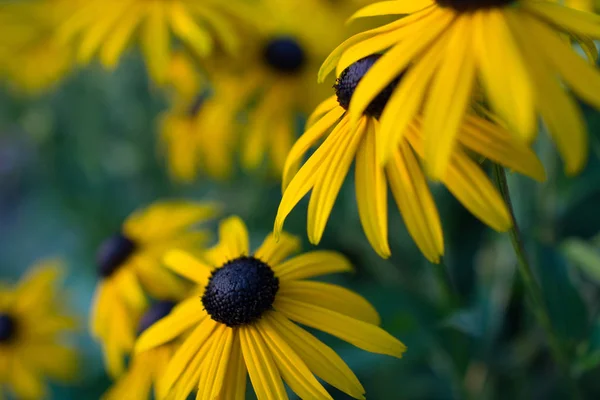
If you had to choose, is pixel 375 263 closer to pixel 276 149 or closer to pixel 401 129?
pixel 276 149

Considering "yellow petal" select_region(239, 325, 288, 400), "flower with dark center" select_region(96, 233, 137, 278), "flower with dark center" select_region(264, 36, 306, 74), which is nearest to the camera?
"yellow petal" select_region(239, 325, 288, 400)

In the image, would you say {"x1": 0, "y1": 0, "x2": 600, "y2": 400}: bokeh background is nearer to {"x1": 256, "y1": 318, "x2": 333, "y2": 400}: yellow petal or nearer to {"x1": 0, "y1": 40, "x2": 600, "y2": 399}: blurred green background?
{"x1": 0, "y1": 40, "x2": 600, "y2": 399}: blurred green background

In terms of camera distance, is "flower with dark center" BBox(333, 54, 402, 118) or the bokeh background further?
the bokeh background

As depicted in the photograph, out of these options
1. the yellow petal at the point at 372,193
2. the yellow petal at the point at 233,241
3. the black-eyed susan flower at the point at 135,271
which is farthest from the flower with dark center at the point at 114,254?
the yellow petal at the point at 372,193


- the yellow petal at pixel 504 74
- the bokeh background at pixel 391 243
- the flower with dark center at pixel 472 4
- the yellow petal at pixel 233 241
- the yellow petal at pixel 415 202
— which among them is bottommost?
the bokeh background at pixel 391 243

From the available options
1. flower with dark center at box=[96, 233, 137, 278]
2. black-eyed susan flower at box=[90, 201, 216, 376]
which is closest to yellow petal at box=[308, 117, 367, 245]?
black-eyed susan flower at box=[90, 201, 216, 376]

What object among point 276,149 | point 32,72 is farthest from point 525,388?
point 32,72

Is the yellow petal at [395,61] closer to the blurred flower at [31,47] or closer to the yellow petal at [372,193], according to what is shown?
the yellow petal at [372,193]
